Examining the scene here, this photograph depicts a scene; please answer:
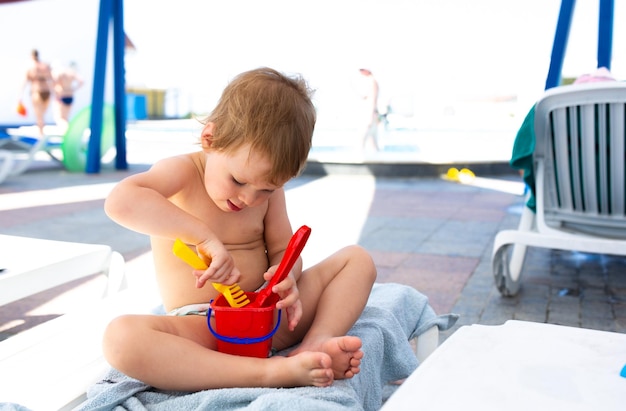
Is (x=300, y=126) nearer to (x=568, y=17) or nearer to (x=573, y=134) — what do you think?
(x=573, y=134)

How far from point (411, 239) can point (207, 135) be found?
2.76 metres

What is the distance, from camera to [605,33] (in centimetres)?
539

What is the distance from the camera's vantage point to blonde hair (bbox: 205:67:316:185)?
131cm

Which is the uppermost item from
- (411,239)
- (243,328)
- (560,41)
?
(560,41)

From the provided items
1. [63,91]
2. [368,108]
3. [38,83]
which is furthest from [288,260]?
[63,91]

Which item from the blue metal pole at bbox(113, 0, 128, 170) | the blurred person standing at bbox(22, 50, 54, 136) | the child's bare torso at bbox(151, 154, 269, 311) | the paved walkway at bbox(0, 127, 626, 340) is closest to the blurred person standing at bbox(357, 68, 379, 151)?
the paved walkway at bbox(0, 127, 626, 340)

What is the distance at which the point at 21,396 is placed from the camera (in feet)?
3.92

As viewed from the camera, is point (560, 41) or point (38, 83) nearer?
point (560, 41)

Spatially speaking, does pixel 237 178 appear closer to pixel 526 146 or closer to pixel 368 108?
pixel 526 146

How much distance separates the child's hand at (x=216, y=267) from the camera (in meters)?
1.25

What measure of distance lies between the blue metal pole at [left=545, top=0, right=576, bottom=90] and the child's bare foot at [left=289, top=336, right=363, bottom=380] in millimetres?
4899

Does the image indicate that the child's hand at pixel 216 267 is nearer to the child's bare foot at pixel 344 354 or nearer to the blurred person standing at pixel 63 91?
the child's bare foot at pixel 344 354

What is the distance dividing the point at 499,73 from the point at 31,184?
24.0 meters

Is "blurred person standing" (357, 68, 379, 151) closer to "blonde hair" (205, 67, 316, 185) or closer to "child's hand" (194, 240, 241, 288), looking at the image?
"blonde hair" (205, 67, 316, 185)
